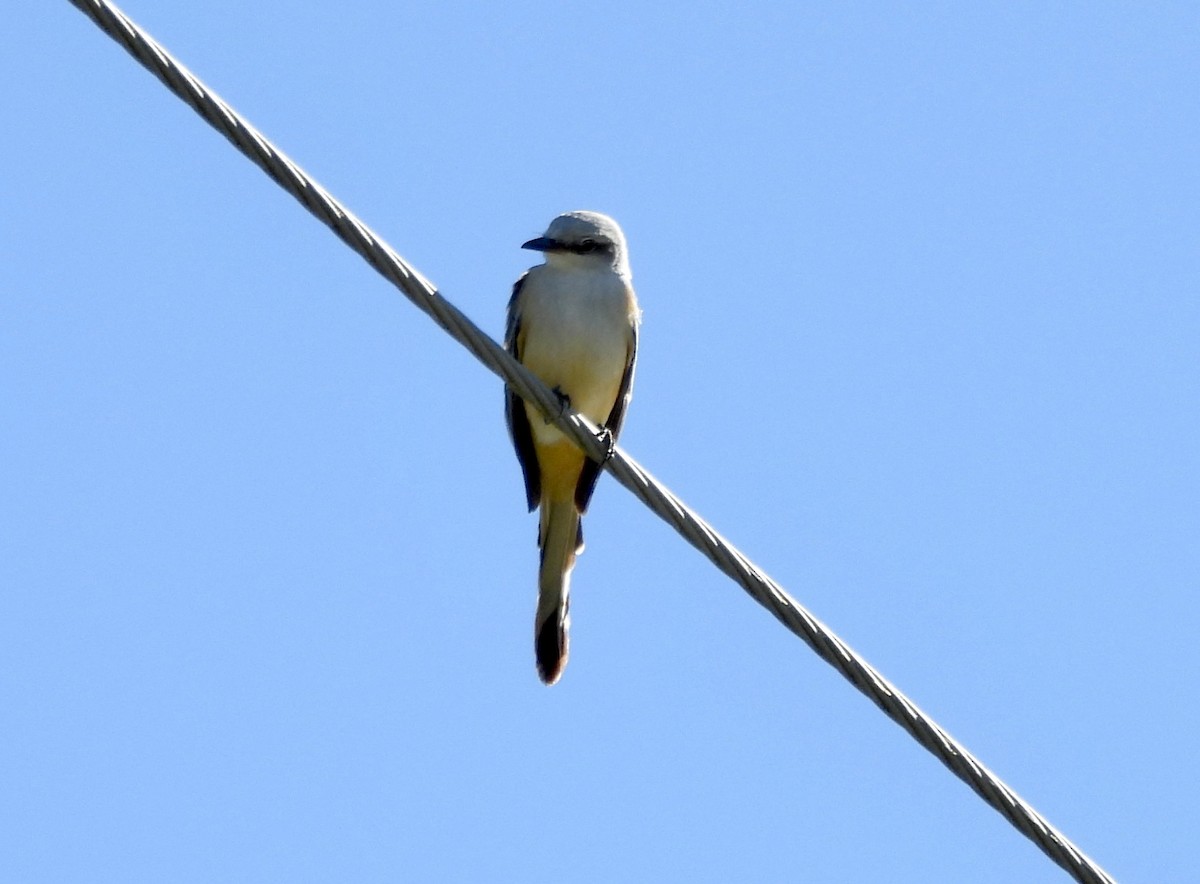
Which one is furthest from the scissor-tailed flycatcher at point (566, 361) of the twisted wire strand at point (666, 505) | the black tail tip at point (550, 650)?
the twisted wire strand at point (666, 505)

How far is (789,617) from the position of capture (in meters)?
4.99

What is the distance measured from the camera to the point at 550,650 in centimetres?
820

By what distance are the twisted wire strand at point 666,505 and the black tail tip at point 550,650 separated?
275 cm

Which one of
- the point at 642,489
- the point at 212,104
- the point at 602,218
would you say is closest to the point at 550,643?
the point at 602,218

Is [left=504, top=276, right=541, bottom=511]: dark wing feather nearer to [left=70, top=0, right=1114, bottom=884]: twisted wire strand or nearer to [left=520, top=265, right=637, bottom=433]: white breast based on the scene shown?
[left=520, top=265, right=637, bottom=433]: white breast

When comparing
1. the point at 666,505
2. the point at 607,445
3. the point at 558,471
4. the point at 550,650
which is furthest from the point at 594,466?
the point at 666,505

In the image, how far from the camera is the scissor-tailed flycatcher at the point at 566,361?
8.35m

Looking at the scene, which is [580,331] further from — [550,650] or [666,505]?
[666,505]

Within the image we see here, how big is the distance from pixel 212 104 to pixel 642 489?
169 centimetres

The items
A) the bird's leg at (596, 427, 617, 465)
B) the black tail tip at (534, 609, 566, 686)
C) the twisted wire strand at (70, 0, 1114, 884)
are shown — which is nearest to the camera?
the twisted wire strand at (70, 0, 1114, 884)

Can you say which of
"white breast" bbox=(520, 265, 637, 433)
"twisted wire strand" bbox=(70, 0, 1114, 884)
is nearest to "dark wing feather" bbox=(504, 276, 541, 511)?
"white breast" bbox=(520, 265, 637, 433)

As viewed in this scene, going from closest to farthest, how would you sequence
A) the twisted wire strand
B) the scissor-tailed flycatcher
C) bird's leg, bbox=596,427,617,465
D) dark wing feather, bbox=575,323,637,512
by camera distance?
the twisted wire strand < bird's leg, bbox=596,427,617,465 < the scissor-tailed flycatcher < dark wing feather, bbox=575,323,637,512

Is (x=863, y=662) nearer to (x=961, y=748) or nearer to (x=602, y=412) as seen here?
(x=961, y=748)

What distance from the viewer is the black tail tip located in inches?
321
